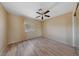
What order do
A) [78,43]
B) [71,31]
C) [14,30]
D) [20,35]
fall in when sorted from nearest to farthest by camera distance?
[78,43], [71,31], [14,30], [20,35]

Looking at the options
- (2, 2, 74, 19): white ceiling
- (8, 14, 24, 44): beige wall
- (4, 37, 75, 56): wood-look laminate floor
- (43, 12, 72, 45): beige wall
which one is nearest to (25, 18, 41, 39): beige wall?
(8, 14, 24, 44): beige wall

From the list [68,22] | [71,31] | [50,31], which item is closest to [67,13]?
[68,22]

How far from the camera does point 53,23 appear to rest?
654 cm

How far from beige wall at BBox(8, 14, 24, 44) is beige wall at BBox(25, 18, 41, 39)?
0.82m

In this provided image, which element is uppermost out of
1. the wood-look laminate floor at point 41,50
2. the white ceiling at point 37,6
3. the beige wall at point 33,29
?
the white ceiling at point 37,6

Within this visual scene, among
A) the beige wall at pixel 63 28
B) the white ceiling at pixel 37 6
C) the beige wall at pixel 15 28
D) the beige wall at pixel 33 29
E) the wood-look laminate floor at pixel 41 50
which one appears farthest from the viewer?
the beige wall at pixel 33 29

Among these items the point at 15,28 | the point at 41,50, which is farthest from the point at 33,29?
the point at 41,50

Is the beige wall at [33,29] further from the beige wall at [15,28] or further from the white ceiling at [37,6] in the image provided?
the white ceiling at [37,6]

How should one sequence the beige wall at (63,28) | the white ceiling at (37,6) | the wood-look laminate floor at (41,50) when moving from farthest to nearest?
the beige wall at (63,28) < the white ceiling at (37,6) < the wood-look laminate floor at (41,50)

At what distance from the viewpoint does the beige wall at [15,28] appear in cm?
538

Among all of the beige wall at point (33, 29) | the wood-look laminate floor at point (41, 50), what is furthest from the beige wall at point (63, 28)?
the beige wall at point (33, 29)

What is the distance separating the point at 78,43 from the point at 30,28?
14.6 feet

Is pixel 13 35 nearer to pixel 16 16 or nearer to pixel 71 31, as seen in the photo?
pixel 16 16

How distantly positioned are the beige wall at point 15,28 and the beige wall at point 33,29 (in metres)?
0.82
